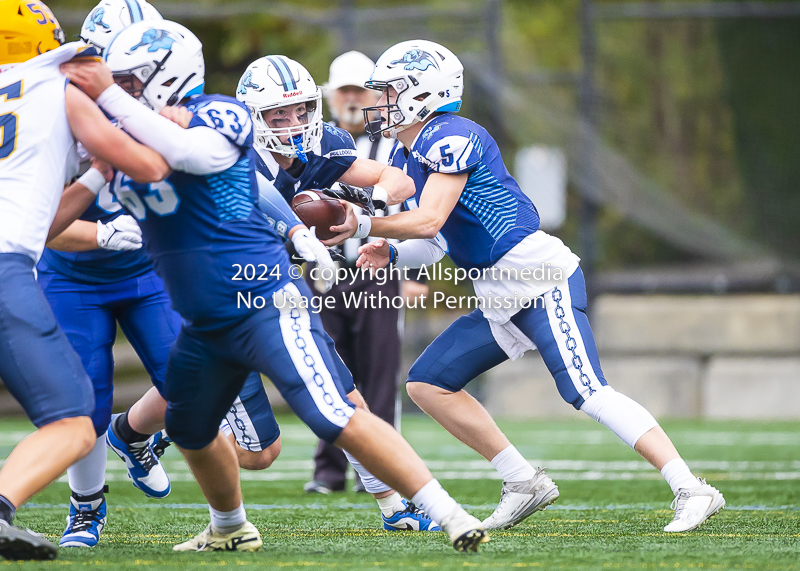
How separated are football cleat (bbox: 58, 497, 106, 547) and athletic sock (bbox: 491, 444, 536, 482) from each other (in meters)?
1.48

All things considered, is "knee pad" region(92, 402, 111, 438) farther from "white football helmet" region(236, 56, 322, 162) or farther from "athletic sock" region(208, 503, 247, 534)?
"white football helmet" region(236, 56, 322, 162)

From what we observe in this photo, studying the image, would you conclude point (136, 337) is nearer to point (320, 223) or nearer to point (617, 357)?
point (320, 223)

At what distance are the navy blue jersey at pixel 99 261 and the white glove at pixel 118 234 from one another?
0.12 metres

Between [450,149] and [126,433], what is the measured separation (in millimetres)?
1631

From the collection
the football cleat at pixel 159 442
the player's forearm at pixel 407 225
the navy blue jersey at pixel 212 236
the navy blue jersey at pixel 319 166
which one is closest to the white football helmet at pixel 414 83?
the navy blue jersey at pixel 319 166

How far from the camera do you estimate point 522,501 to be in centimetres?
418

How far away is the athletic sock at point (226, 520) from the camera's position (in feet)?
12.0

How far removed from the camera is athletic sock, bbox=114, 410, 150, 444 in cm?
425

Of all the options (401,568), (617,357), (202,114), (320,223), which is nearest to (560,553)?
(401,568)

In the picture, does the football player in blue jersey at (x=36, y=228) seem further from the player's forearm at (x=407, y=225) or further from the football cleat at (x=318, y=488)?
the football cleat at (x=318, y=488)

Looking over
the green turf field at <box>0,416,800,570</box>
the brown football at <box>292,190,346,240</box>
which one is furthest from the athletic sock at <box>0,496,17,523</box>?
the brown football at <box>292,190,346,240</box>

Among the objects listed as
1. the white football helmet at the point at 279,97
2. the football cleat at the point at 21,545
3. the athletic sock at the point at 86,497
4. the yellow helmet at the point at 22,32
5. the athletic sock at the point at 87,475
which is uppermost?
the yellow helmet at the point at 22,32

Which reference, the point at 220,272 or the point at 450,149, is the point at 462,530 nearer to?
the point at 220,272

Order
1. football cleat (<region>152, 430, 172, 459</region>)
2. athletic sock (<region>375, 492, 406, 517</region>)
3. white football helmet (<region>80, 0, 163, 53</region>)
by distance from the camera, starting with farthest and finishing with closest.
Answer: football cleat (<region>152, 430, 172, 459</region>)
athletic sock (<region>375, 492, 406, 517</region>)
white football helmet (<region>80, 0, 163, 53</region>)
